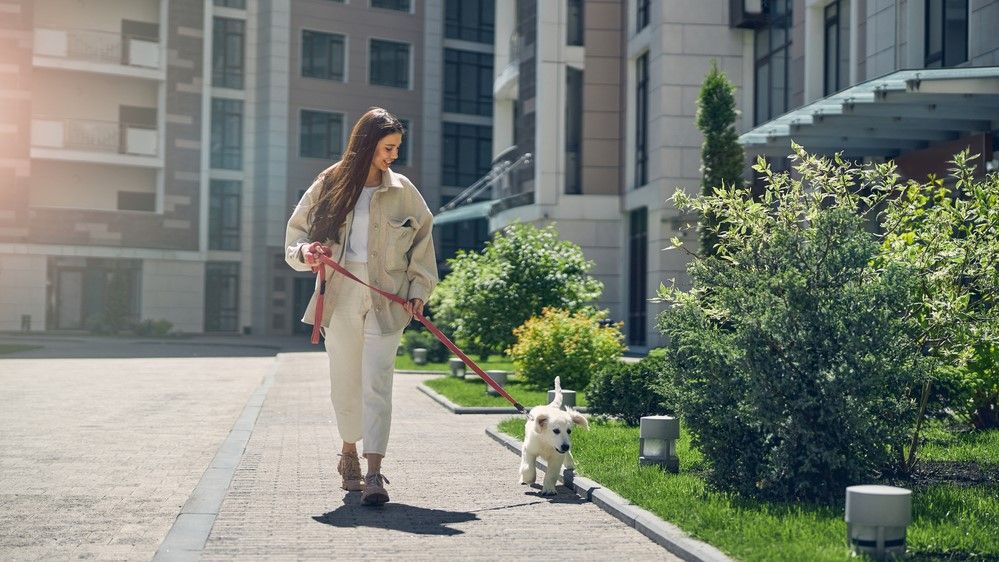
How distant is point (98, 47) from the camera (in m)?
49.1

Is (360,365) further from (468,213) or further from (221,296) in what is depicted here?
(221,296)

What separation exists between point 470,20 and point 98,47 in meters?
16.8

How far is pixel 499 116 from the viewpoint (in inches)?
1785

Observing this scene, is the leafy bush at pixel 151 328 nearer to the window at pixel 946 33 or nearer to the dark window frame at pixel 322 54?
the dark window frame at pixel 322 54

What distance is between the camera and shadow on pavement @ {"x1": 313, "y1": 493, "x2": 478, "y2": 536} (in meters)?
7.15

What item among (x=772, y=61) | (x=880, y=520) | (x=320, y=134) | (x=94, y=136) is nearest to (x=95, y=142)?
(x=94, y=136)

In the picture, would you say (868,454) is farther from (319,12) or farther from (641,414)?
(319,12)

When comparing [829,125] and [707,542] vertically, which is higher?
[829,125]

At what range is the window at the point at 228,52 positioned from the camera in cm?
5281

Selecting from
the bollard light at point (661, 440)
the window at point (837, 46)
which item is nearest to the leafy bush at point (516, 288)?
the window at point (837, 46)

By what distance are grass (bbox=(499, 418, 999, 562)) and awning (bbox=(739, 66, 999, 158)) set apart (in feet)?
33.0

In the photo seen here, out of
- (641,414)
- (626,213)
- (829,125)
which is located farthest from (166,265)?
(641,414)

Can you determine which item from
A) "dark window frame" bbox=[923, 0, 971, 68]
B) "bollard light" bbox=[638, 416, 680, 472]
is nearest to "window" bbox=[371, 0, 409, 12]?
"dark window frame" bbox=[923, 0, 971, 68]

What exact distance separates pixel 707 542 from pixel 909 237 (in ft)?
13.4
